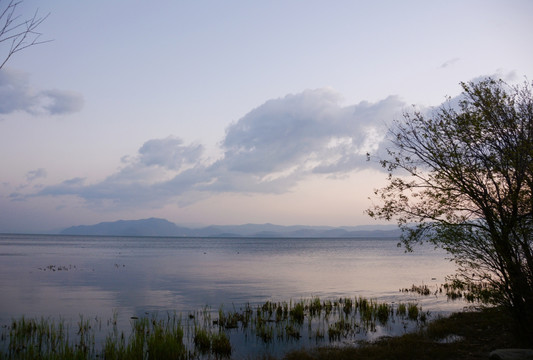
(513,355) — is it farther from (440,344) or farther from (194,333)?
(194,333)

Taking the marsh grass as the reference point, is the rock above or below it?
above

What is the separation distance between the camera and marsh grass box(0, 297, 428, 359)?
712 inches

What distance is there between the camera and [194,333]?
75.0 ft

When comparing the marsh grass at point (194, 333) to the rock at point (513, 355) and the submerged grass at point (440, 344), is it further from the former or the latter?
the rock at point (513, 355)

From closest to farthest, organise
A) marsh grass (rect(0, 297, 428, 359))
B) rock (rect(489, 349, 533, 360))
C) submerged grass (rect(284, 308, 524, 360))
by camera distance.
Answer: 1. rock (rect(489, 349, 533, 360))
2. submerged grass (rect(284, 308, 524, 360))
3. marsh grass (rect(0, 297, 428, 359))

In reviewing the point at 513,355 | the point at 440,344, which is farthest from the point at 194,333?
the point at 513,355

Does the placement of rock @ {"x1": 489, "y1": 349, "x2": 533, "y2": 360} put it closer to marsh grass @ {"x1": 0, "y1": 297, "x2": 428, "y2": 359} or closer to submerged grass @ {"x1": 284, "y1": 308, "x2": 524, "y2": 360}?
submerged grass @ {"x1": 284, "y1": 308, "x2": 524, "y2": 360}

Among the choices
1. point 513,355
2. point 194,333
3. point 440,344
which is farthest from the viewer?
point 194,333

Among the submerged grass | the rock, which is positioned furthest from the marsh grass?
the rock

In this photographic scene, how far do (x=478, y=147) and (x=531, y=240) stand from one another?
4755 mm

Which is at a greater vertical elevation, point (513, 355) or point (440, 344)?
point (513, 355)

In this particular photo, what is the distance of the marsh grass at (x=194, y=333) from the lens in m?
18.1

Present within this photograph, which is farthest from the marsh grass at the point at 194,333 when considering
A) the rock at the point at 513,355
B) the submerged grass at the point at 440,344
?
the rock at the point at 513,355

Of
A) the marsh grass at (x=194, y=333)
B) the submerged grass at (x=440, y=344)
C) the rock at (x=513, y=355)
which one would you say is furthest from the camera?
the marsh grass at (x=194, y=333)
